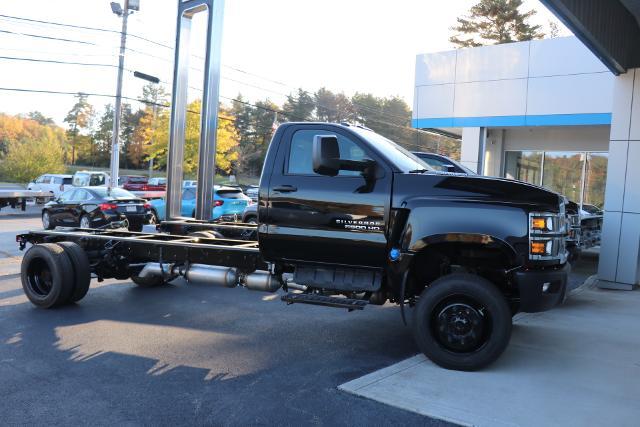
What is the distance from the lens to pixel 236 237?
27.6 ft

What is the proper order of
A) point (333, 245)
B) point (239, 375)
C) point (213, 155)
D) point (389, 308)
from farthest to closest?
point (213, 155), point (389, 308), point (333, 245), point (239, 375)

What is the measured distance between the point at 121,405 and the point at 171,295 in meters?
4.17

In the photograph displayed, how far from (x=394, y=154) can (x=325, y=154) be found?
3.05 ft

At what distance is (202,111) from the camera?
31.3 feet

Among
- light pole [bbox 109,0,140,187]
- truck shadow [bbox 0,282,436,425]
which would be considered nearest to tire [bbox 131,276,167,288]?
truck shadow [bbox 0,282,436,425]

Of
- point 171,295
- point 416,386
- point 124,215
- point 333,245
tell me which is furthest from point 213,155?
point 124,215

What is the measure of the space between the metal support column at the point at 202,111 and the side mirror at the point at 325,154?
462 cm

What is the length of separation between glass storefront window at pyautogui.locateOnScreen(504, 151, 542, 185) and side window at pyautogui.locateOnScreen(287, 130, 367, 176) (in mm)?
13561

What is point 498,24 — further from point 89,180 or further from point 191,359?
point 191,359

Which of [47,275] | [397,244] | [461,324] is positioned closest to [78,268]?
[47,275]

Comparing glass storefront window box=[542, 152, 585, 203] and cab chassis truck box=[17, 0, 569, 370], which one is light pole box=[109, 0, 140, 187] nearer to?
glass storefront window box=[542, 152, 585, 203]

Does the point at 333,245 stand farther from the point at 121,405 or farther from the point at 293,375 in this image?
the point at 121,405

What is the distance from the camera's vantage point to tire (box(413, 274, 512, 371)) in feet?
16.0

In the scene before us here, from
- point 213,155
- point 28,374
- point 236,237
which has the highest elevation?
point 213,155
